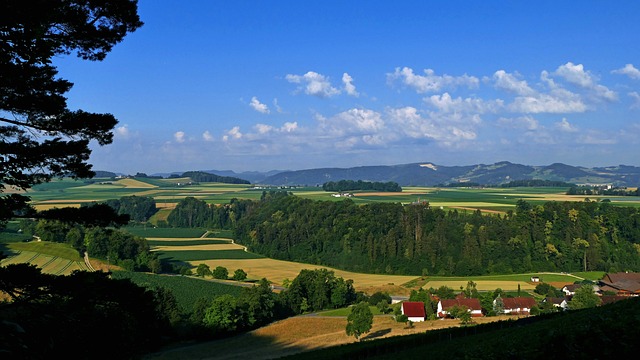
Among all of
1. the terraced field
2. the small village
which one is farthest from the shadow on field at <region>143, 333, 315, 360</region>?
the terraced field

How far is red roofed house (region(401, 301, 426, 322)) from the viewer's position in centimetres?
5053

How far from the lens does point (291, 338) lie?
43500 mm

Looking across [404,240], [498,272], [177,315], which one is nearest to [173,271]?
[177,315]

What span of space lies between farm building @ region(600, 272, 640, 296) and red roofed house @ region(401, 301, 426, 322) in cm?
2500

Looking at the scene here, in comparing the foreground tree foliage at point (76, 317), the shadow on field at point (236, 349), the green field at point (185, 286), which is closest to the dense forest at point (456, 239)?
the green field at point (185, 286)

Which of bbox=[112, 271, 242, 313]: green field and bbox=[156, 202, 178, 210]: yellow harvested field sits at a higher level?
bbox=[156, 202, 178, 210]: yellow harvested field

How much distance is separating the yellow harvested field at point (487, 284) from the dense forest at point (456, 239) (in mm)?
10932

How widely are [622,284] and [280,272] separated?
47157 millimetres

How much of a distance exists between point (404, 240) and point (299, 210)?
32.6 m

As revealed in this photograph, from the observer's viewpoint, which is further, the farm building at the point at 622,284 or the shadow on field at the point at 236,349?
the farm building at the point at 622,284

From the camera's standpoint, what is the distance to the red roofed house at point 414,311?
50.5m

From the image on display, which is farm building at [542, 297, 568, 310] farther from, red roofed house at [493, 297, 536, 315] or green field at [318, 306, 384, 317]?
green field at [318, 306, 384, 317]

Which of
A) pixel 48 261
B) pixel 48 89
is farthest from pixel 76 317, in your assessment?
pixel 48 261

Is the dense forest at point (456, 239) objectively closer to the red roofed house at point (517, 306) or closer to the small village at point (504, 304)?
the small village at point (504, 304)
